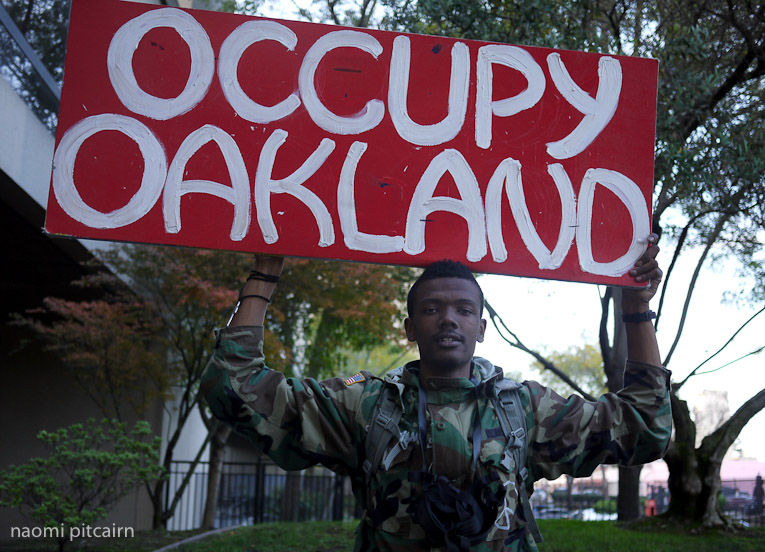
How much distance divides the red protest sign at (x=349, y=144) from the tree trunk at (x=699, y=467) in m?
6.53

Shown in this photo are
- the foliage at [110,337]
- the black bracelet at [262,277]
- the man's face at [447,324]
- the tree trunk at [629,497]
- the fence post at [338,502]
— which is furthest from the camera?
the fence post at [338,502]

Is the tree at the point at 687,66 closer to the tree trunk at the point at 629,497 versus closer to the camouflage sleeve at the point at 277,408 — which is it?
the tree trunk at the point at 629,497

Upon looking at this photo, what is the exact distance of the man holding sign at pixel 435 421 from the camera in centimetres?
245

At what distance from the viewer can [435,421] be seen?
252 cm

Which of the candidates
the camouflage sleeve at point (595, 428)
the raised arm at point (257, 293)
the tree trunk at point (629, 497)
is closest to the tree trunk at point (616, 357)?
the tree trunk at point (629, 497)

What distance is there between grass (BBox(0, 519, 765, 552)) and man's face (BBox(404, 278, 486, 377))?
552cm

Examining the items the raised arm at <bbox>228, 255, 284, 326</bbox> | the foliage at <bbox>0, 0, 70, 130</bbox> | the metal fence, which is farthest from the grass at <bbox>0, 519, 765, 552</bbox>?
the raised arm at <bbox>228, 255, 284, 326</bbox>

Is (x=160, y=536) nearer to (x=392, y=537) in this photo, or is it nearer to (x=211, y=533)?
(x=211, y=533)

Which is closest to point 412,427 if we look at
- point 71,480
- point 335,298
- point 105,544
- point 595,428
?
point 595,428

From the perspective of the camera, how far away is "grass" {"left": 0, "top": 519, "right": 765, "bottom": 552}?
762cm

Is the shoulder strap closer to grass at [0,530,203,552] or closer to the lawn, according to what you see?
the lawn

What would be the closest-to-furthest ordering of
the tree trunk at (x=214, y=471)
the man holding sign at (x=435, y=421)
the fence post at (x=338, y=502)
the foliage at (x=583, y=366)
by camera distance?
the man holding sign at (x=435, y=421) < the tree trunk at (x=214, y=471) < the fence post at (x=338, y=502) < the foliage at (x=583, y=366)

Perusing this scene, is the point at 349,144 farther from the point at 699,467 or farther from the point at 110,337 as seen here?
the point at 110,337

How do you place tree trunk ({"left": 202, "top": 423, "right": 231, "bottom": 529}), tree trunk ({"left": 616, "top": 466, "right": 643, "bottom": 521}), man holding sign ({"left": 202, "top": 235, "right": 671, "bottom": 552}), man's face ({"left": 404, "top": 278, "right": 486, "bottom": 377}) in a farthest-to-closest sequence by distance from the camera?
tree trunk ({"left": 202, "top": 423, "right": 231, "bottom": 529}), tree trunk ({"left": 616, "top": 466, "right": 643, "bottom": 521}), man's face ({"left": 404, "top": 278, "right": 486, "bottom": 377}), man holding sign ({"left": 202, "top": 235, "right": 671, "bottom": 552})
